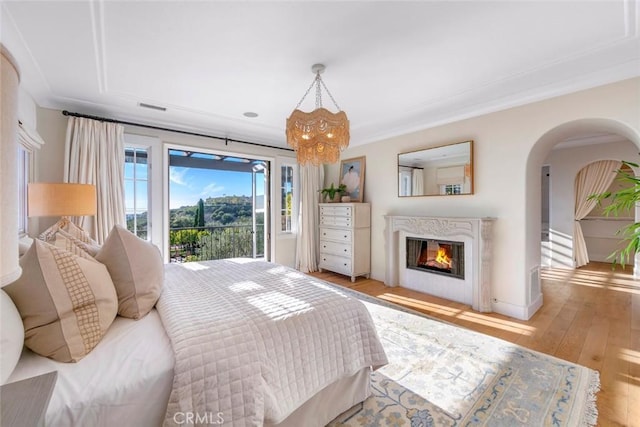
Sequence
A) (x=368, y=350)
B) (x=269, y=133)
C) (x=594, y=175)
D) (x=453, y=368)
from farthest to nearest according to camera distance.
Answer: (x=594, y=175), (x=269, y=133), (x=453, y=368), (x=368, y=350)

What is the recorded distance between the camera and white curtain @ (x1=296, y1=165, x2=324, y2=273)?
523 centimetres

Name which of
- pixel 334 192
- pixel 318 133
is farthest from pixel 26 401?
pixel 334 192

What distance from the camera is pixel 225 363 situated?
114cm

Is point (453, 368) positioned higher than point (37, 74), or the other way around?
point (37, 74)

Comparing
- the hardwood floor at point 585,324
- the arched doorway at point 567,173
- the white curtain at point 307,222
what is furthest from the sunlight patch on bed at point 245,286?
the arched doorway at point 567,173

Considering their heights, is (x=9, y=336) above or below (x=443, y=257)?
above

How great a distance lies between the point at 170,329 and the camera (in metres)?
1.27

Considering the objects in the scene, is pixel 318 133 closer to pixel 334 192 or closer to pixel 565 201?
pixel 334 192

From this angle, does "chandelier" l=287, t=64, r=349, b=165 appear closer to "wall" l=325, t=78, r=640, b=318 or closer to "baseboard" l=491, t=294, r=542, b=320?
"wall" l=325, t=78, r=640, b=318

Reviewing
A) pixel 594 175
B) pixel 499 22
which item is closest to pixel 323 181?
pixel 499 22

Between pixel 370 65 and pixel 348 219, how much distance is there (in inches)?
104

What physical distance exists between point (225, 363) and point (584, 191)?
7440 millimetres

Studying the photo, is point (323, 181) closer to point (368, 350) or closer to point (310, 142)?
point (310, 142)

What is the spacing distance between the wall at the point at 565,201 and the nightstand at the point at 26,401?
24.4 feet
